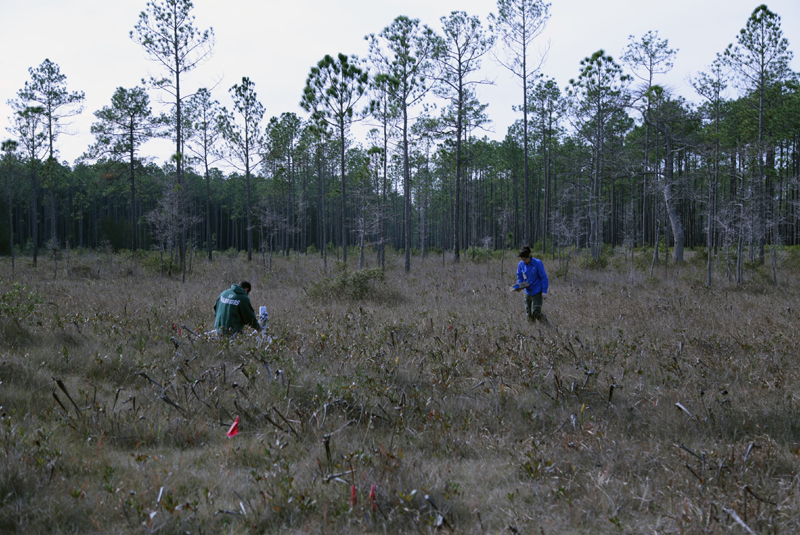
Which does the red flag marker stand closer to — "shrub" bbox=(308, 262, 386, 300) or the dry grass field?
the dry grass field

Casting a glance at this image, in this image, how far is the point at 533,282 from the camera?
317 inches

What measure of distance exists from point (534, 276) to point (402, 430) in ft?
16.6

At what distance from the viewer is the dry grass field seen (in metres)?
2.53

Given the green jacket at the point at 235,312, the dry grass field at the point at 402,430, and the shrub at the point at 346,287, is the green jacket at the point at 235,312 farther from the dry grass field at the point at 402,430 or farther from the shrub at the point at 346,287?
the shrub at the point at 346,287

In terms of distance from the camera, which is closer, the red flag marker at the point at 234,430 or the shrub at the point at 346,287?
the red flag marker at the point at 234,430

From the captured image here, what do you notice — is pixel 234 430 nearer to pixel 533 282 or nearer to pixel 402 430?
pixel 402 430

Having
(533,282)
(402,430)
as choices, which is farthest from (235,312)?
(533,282)

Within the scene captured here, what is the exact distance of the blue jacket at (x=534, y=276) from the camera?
26.1ft

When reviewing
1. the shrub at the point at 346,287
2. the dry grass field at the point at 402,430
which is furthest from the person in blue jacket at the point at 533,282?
the shrub at the point at 346,287

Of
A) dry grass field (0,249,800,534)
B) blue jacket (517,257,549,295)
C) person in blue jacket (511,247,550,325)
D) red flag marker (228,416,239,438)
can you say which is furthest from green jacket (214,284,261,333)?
blue jacket (517,257,549,295)

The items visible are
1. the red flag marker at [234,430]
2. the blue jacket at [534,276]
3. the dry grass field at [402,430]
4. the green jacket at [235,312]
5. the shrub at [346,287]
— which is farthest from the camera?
the shrub at [346,287]

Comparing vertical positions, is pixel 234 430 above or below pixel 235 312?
below

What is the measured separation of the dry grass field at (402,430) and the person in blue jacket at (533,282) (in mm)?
810

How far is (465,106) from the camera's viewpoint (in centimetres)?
2197
